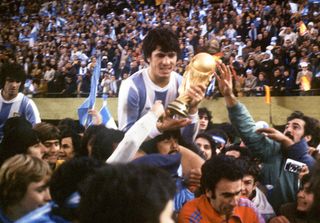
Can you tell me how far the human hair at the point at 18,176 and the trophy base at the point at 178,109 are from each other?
1072 millimetres

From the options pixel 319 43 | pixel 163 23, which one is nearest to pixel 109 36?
pixel 163 23

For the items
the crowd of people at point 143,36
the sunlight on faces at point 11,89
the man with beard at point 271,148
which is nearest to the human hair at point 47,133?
→ the sunlight on faces at point 11,89

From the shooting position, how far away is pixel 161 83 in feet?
14.6

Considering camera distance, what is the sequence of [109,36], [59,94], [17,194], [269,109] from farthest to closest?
1. [109,36]
2. [59,94]
3. [269,109]
4. [17,194]

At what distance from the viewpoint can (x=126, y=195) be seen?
1836 mm

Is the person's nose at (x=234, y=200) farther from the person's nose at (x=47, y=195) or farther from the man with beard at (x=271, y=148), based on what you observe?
the person's nose at (x=47, y=195)

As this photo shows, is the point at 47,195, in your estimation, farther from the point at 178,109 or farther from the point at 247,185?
the point at 247,185

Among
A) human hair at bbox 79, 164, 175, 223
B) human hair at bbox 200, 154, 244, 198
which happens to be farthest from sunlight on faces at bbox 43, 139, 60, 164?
human hair at bbox 79, 164, 175, 223

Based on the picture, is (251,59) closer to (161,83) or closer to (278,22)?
(278,22)

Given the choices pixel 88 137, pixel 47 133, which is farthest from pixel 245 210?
pixel 47 133

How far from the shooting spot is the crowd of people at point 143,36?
1259 cm

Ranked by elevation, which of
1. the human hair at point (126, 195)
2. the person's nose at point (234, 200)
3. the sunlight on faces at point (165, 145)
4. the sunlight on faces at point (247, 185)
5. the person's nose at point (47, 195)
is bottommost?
the sunlight on faces at point (247, 185)

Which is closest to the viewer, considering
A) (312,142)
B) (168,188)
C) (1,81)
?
(168,188)

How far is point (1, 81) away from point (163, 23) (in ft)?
37.9
